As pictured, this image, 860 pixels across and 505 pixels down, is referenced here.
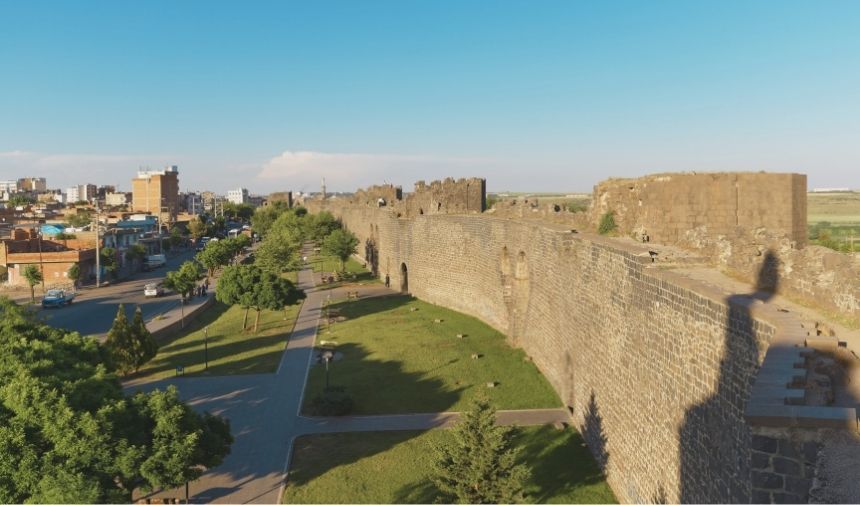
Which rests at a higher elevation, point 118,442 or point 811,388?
point 811,388

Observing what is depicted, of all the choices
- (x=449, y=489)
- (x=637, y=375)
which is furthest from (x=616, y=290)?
(x=449, y=489)

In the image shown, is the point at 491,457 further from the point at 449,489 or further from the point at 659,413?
the point at 659,413

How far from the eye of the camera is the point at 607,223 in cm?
1606

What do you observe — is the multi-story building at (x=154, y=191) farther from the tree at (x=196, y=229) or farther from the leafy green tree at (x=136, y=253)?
the leafy green tree at (x=136, y=253)

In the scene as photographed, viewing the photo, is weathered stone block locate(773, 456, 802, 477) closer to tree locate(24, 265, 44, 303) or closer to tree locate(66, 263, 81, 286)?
tree locate(24, 265, 44, 303)

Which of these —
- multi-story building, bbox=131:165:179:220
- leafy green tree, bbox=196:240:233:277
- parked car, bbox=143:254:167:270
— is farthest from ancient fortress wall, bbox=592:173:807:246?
multi-story building, bbox=131:165:179:220

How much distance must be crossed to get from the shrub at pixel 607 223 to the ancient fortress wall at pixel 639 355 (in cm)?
122

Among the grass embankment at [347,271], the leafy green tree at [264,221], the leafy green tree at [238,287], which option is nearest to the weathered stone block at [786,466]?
the leafy green tree at [238,287]

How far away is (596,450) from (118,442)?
28.2 feet

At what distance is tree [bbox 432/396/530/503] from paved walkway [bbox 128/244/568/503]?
3347mm

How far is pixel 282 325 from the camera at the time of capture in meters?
26.2

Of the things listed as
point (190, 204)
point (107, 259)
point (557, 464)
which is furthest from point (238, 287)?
point (190, 204)

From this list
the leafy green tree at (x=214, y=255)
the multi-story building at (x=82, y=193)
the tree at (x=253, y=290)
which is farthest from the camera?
the multi-story building at (x=82, y=193)

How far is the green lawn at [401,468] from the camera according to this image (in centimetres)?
1102
